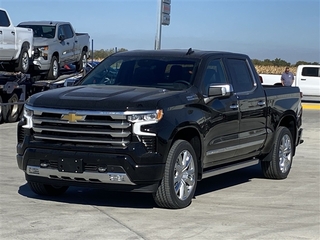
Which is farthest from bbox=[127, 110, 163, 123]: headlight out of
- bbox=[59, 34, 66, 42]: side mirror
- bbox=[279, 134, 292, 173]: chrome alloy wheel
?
bbox=[59, 34, 66, 42]: side mirror

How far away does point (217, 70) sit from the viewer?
912 cm

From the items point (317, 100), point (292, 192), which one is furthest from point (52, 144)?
point (317, 100)

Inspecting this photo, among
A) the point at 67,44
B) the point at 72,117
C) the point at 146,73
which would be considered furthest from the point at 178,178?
the point at 67,44

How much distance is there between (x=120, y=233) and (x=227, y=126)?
2693mm

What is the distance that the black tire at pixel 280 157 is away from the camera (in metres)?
10.4

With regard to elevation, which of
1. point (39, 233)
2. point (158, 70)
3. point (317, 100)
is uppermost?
point (158, 70)

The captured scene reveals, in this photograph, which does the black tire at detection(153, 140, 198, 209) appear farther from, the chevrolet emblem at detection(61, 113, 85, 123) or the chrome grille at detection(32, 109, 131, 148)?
the chevrolet emblem at detection(61, 113, 85, 123)

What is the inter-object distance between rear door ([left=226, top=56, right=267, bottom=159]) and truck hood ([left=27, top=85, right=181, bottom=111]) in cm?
153

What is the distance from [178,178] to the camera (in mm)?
7906

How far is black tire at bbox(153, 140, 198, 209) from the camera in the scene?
7668 millimetres

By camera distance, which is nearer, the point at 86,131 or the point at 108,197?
the point at 86,131

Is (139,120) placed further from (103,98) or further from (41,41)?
(41,41)

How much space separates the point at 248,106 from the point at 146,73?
1561mm

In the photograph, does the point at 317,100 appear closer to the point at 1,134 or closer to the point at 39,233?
the point at 1,134
